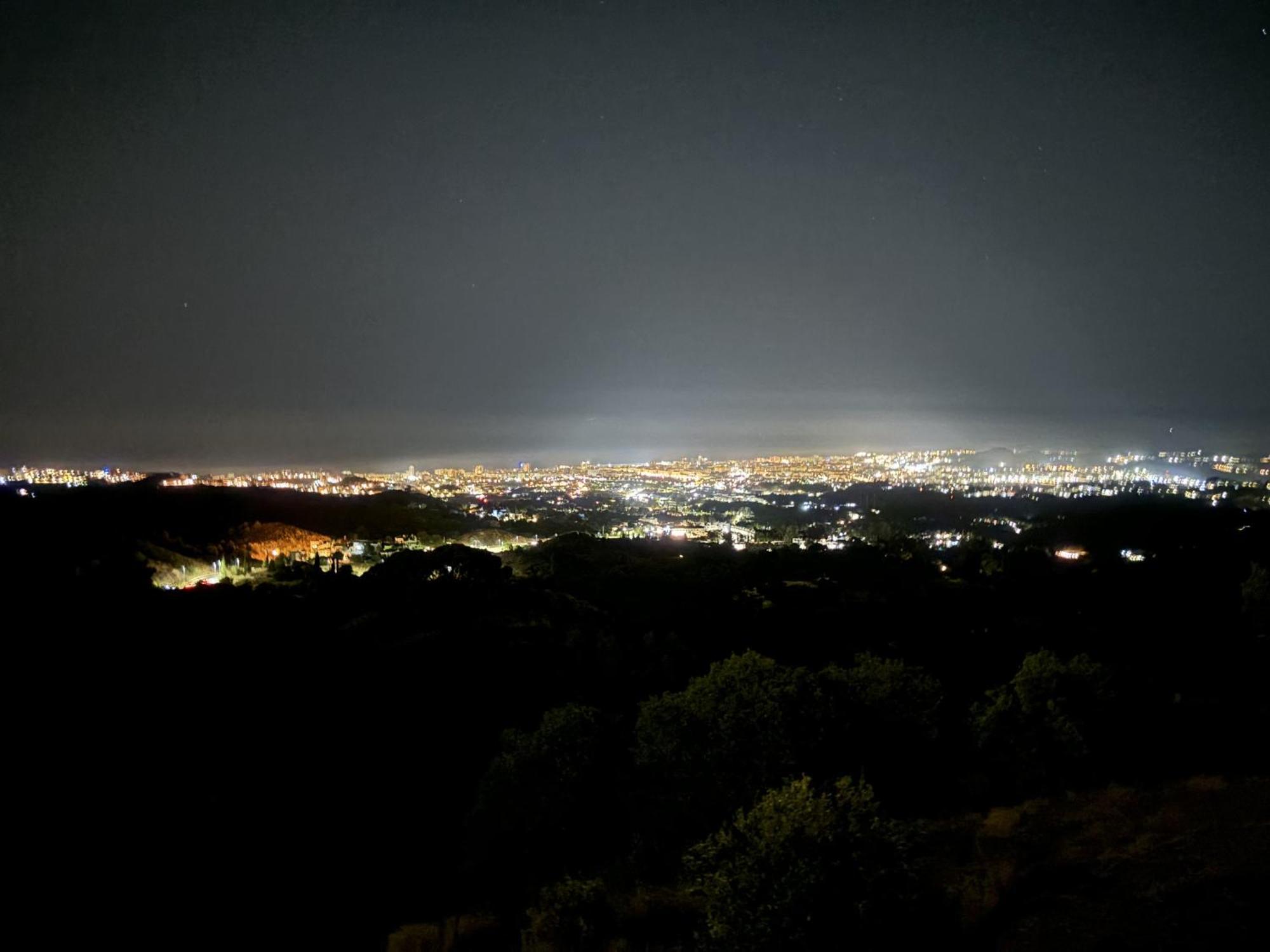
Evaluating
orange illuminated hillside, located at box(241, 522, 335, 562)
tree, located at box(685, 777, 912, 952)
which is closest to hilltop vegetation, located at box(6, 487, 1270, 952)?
tree, located at box(685, 777, 912, 952)

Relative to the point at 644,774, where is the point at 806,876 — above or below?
above

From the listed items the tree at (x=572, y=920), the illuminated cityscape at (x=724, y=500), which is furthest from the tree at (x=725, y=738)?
the illuminated cityscape at (x=724, y=500)

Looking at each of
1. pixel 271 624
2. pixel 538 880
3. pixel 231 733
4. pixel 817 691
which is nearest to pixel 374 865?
pixel 538 880

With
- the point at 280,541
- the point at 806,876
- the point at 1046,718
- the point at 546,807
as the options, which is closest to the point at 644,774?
the point at 546,807

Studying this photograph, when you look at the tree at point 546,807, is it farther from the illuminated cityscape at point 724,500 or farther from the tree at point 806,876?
the illuminated cityscape at point 724,500

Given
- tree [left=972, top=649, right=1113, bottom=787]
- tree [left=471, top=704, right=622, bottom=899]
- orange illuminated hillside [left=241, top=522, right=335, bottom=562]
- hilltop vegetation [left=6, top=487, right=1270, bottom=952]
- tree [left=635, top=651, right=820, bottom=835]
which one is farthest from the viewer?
orange illuminated hillside [left=241, top=522, right=335, bottom=562]

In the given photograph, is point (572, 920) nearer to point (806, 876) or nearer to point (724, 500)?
point (806, 876)

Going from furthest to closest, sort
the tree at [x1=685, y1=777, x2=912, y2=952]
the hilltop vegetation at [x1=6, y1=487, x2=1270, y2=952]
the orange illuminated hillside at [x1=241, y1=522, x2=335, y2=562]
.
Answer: the orange illuminated hillside at [x1=241, y1=522, x2=335, y2=562] → the hilltop vegetation at [x1=6, y1=487, x2=1270, y2=952] → the tree at [x1=685, y1=777, x2=912, y2=952]

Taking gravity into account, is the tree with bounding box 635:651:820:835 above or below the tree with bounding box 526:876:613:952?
above

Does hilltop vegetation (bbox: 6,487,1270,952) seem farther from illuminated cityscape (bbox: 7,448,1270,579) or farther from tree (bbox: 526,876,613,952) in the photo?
illuminated cityscape (bbox: 7,448,1270,579)

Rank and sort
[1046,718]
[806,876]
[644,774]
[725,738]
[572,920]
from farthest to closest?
[1046,718], [644,774], [725,738], [572,920], [806,876]

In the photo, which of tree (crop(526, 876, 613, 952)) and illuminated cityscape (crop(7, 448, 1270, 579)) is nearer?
tree (crop(526, 876, 613, 952))
